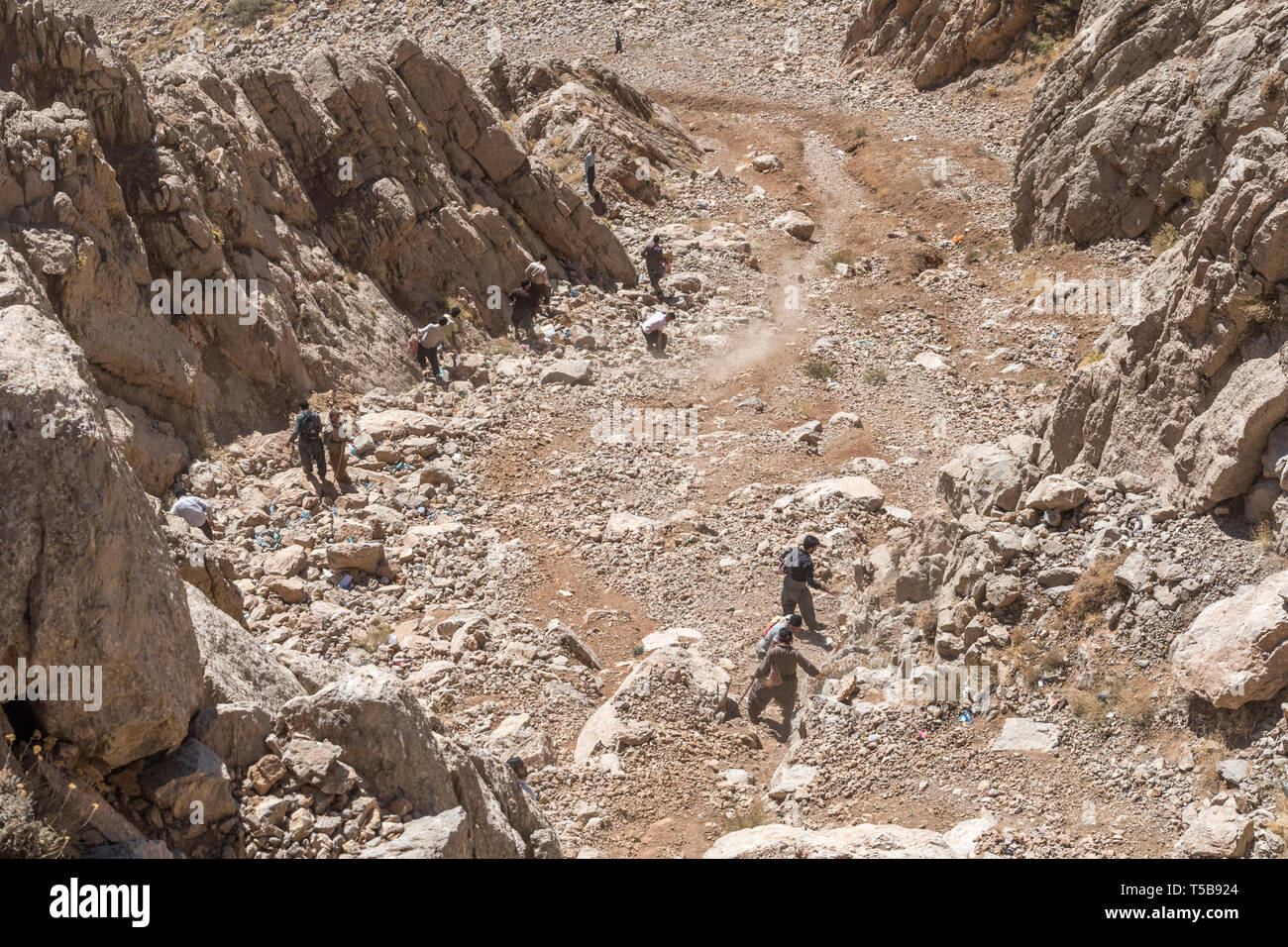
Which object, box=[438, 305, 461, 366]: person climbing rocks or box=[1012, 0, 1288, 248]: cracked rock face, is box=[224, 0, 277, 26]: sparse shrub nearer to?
box=[438, 305, 461, 366]: person climbing rocks

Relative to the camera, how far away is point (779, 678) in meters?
11.9

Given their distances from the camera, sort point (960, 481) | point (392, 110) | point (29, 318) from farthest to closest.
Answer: point (392, 110) < point (960, 481) < point (29, 318)

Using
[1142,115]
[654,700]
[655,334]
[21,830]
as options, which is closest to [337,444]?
[654,700]

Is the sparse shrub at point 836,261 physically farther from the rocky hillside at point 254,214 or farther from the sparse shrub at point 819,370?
the sparse shrub at point 819,370

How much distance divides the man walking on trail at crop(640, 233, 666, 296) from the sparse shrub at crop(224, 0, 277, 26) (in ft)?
126

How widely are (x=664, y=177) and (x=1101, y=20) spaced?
11.7m

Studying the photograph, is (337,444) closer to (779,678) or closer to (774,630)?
(774,630)

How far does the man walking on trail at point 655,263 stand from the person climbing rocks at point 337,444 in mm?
9781

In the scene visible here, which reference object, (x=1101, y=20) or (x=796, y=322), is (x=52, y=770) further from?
(x=1101, y=20)

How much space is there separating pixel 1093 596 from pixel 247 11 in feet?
179

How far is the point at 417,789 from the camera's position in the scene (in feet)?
21.9

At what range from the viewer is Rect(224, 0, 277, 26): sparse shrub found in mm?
52294

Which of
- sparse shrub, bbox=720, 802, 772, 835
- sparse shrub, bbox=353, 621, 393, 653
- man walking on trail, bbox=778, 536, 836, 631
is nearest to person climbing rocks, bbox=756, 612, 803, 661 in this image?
man walking on trail, bbox=778, 536, 836, 631

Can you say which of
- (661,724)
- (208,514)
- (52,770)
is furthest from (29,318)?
(208,514)
